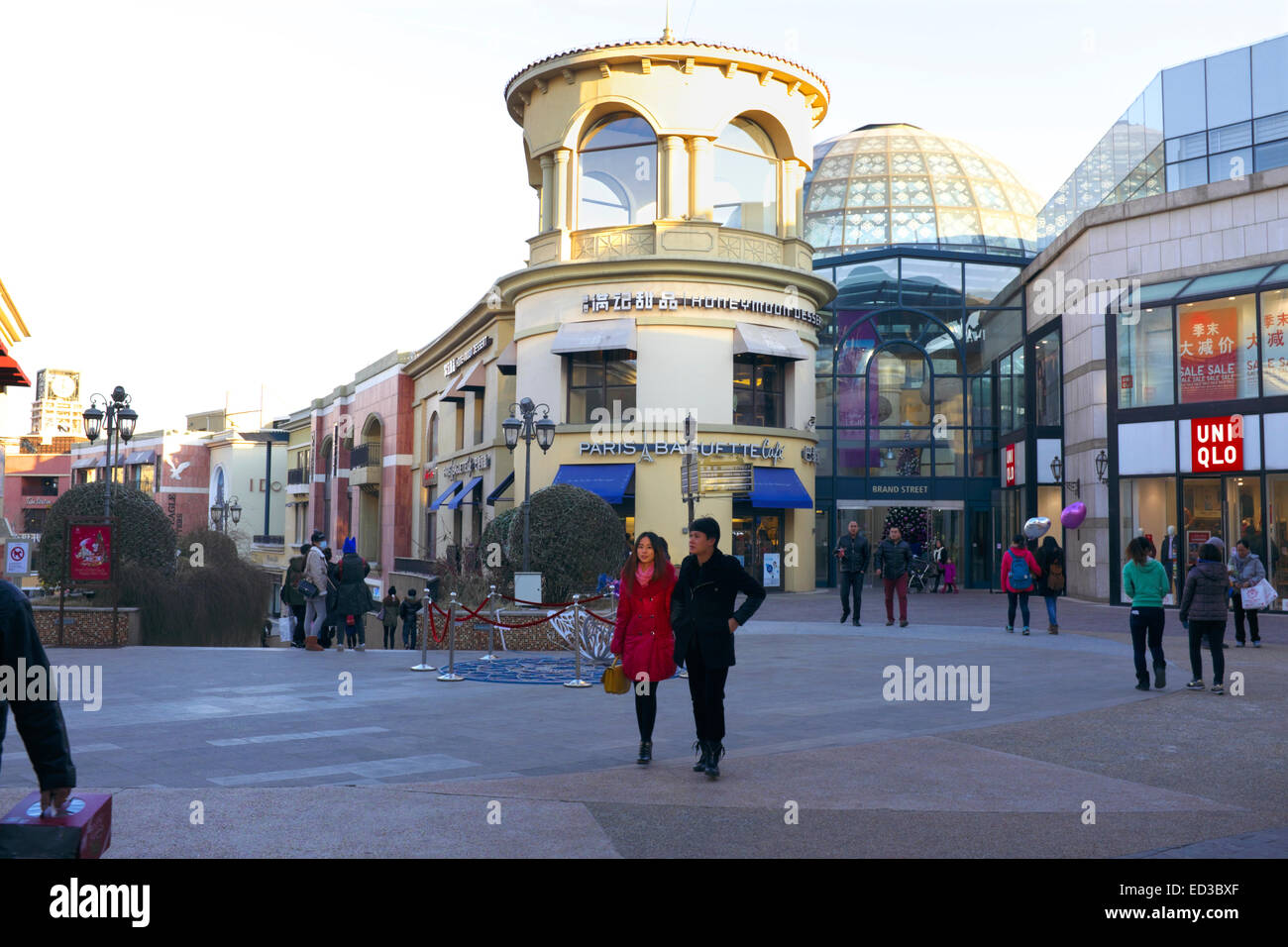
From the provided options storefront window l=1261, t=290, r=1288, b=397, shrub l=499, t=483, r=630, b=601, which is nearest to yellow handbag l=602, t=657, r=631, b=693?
shrub l=499, t=483, r=630, b=601

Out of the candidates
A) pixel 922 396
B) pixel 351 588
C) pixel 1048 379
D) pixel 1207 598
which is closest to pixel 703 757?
pixel 1207 598

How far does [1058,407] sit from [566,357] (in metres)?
13.6

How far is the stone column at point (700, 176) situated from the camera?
30594 mm

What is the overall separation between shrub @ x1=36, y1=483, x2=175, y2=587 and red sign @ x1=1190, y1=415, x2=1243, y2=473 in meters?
21.6

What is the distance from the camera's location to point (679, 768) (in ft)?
26.9

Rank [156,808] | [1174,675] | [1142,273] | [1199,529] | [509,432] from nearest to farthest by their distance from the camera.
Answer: [156,808] → [1174,675] → [509,432] → [1199,529] → [1142,273]

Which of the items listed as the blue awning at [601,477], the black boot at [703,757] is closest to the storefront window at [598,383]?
the blue awning at [601,477]

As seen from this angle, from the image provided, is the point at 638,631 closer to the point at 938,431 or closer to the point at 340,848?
the point at 340,848

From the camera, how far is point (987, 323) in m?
36.8

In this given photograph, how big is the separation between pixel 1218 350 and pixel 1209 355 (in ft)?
0.67

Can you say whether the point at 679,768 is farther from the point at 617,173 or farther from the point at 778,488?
the point at 617,173

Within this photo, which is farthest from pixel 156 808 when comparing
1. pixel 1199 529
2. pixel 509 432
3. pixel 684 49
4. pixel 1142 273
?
pixel 684 49

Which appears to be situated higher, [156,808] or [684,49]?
[684,49]

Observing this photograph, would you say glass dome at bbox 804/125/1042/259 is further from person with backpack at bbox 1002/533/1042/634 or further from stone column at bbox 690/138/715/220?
person with backpack at bbox 1002/533/1042/634
